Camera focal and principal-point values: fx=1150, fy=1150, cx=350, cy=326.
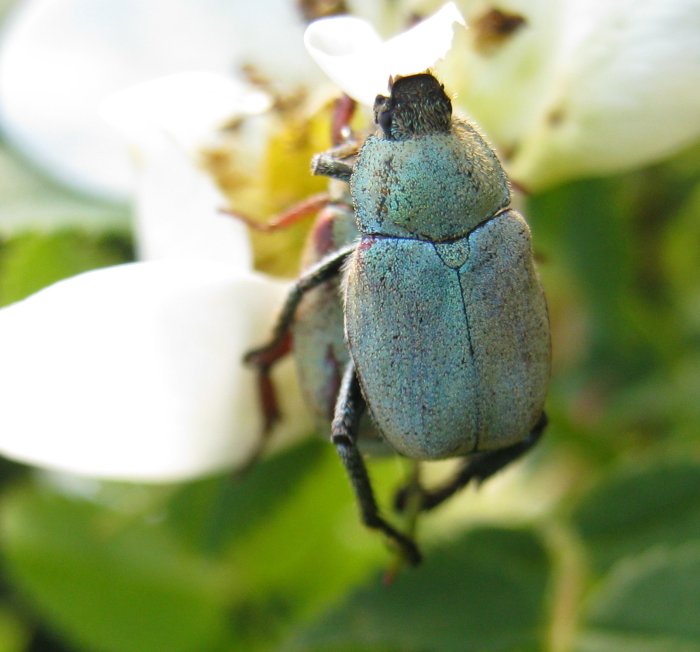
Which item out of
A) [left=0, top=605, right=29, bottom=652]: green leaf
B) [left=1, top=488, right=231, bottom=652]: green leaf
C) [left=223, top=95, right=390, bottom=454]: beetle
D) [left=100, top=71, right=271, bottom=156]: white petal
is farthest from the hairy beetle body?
[left=0, top=605, right=29, bottom=652]: green leaf

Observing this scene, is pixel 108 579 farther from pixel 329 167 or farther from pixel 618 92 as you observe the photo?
pixel 618 92

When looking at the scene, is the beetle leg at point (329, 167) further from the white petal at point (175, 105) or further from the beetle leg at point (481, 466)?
the beetle leg at point (481, 466)

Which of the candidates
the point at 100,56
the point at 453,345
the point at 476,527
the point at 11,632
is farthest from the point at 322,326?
the point at 11,632

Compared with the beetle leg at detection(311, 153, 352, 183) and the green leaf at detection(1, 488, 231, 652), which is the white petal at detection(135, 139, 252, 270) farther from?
the green leaf at detection(1, 488, 231, 652)

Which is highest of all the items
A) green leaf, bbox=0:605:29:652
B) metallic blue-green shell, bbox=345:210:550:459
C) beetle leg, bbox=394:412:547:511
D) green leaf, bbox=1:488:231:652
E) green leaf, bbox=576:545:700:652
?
metallic blue-green shell, bbox=345:210:550:459

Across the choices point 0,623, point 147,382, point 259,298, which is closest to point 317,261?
point 259,298

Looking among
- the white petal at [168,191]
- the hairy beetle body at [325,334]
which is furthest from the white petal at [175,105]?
the hairy beetle body at [325,334]
